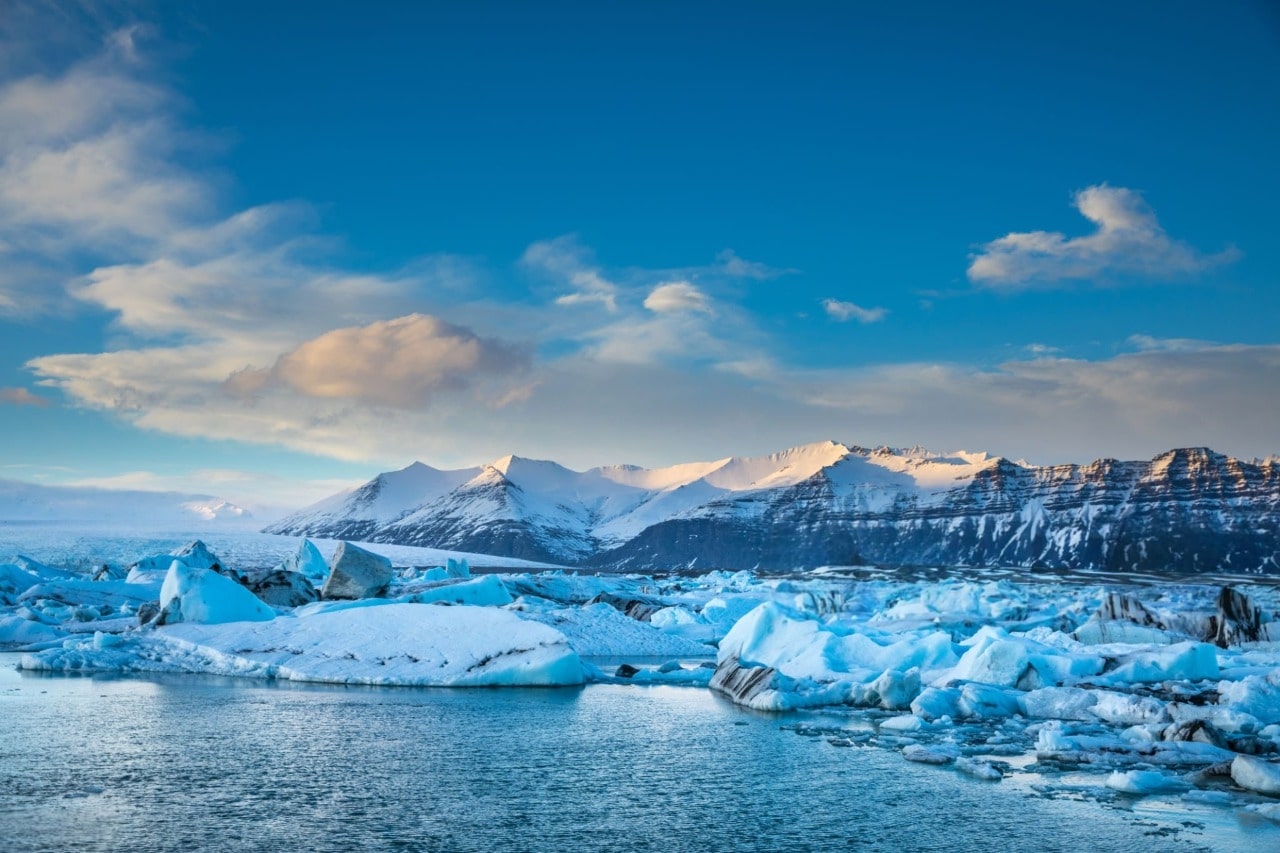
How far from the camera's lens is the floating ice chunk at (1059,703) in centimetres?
1889

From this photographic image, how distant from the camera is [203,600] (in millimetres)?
27000

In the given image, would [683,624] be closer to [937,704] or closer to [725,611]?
[725,611]

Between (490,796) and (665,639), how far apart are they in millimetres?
24049

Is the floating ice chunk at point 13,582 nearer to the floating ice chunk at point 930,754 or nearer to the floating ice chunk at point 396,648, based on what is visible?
the floating ice chunk at point 396,648

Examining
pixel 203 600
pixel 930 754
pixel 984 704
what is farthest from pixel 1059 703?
pixel 203 600

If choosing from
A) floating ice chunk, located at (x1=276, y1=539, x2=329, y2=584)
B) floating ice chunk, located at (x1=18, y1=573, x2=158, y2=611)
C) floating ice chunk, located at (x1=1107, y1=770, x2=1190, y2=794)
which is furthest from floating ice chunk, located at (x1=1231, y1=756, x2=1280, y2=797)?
floating ice chunk, located at (x1=276, y1=539, x2=329, y2=584)

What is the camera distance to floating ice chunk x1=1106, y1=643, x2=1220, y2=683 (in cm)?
2269

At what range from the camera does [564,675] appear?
22969mm

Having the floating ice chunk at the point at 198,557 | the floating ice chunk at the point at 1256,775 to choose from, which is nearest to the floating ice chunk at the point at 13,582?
the floating ice chunk at the point at 198,557

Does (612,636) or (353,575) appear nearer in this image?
(353,575)

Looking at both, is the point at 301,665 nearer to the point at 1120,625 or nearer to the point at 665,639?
the point at 665,639

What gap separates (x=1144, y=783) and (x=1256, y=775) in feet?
4.64

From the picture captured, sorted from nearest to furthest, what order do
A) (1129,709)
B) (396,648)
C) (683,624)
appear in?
(1129,709) → (396,648) → (683,624)

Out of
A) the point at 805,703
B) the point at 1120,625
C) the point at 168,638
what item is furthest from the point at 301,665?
the point at 1120,625
